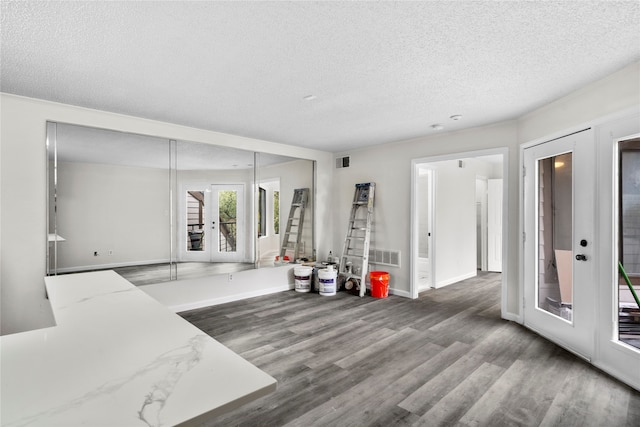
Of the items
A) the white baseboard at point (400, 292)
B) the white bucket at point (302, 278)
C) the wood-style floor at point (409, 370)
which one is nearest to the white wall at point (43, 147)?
the wood-style floor at point (409, 370)

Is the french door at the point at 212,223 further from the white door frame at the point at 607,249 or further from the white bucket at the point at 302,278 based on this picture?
the white door frame at the point at 607,249

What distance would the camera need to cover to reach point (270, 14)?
1.85 meters

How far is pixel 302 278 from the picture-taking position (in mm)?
5328

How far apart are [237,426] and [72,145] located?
324 cm

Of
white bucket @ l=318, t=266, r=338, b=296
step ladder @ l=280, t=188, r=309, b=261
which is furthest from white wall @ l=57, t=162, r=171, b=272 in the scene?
white bucket @ l=318, t=266, r=338, b=296

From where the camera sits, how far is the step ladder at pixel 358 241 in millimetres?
5332

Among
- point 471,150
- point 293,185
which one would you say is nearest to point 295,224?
point 293,185

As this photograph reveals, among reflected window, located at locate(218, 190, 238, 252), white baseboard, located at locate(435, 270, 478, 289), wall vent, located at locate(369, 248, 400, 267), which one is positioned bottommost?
white baseboard, located at locate(435, 270, 478, 289)

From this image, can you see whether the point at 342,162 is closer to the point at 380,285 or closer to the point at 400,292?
the point at 380,285

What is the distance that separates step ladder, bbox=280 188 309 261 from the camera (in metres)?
5.46

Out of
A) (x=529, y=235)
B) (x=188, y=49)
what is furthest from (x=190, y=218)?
(x=529, y=235)

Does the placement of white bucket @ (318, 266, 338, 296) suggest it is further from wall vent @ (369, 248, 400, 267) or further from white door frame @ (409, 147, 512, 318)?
white door frame @ (409, 147, 512, 318)

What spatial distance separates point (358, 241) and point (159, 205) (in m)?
3.25

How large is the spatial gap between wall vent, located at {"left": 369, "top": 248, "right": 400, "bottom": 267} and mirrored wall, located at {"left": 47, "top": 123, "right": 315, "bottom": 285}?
1438 millimetres
